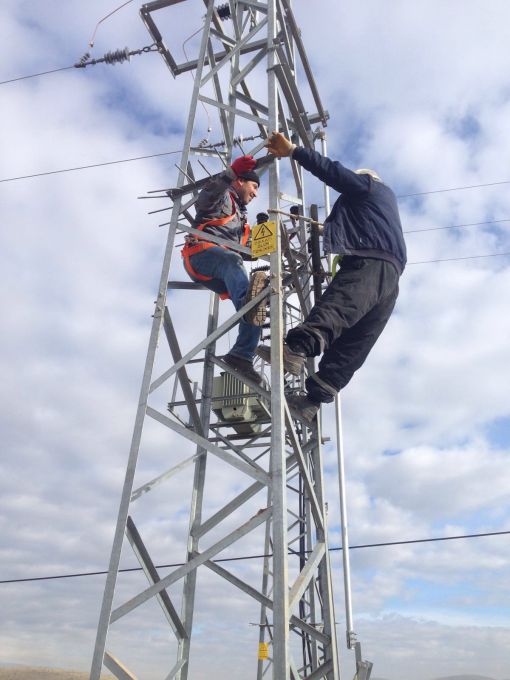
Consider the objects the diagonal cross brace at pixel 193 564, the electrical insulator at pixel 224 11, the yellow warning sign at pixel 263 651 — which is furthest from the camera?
the yellow warning sign at pixel 263 651

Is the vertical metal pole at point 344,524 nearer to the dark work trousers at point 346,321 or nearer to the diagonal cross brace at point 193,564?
the dark work trousers at point 346,321

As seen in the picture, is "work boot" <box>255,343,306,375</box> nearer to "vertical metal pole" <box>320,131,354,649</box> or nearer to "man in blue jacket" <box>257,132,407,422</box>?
"man in blue jacket" <box>257,132,407,422</box>

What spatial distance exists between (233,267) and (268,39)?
7.41 feet

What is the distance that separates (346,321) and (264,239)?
0.91 m

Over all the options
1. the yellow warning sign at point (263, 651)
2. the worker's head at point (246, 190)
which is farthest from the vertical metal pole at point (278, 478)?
the yellow warning sign at point (263, 651)

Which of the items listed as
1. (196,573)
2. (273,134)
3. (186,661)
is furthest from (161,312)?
(186,661)

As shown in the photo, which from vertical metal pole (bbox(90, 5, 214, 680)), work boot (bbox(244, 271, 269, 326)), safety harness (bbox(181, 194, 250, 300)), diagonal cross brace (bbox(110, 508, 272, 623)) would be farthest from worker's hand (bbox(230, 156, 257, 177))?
diagonal cross brace (bbox(110, 508, 272, 623))

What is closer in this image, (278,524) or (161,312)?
(278,524)

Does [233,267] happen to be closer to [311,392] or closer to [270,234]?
[270,234]

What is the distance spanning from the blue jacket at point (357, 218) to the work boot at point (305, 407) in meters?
1.33

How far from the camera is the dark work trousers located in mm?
4602

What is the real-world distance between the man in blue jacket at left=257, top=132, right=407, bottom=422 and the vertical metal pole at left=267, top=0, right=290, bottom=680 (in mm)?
232

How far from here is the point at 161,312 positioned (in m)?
5.29

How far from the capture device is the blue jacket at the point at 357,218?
5148 millimetres
